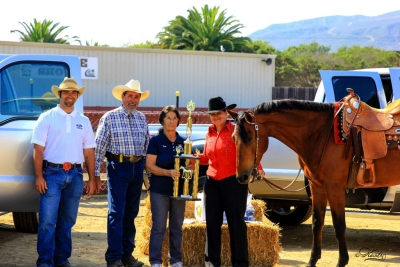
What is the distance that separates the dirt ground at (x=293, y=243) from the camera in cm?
783

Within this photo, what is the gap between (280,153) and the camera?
8.92m

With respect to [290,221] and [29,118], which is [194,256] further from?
[290,221]

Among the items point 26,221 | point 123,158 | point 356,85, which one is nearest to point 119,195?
point 123,158

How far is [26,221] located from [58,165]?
2.83m

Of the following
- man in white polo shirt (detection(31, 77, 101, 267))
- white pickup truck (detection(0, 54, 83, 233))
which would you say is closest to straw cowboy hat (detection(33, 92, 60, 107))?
white pickup truck (detection(0, 54, 83, 233))

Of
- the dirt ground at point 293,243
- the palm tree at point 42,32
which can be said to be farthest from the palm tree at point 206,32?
the dirt ground at point 293,243

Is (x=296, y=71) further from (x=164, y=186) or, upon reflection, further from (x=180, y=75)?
(x=164, y=186)

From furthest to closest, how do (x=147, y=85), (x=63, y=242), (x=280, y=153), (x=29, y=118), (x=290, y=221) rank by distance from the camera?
1. (x=147, y=85)
2. (x=290, y=221)
3. (x=280, y=153)
4. (x=29, y=118)
5. (x=63, y=242)

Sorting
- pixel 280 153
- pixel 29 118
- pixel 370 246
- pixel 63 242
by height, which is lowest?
pixel 370 246

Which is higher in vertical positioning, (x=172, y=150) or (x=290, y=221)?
(x=172, y=150)

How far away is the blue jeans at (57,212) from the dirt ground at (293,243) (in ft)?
2.31

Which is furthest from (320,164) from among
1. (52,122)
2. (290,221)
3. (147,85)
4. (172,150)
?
(147,85)

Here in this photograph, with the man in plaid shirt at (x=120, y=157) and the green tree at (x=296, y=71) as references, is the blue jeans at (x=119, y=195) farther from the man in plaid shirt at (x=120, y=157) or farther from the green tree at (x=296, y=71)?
the green tree at (x=296, y=71)

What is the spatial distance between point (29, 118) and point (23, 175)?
0.77 metres
